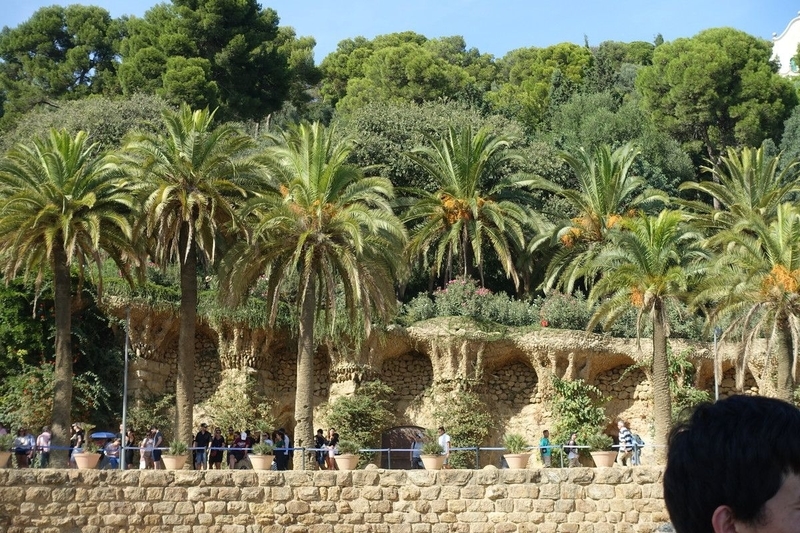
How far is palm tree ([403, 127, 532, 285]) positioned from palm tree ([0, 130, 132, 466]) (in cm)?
1045

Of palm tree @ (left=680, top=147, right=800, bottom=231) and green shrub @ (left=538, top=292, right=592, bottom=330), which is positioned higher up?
palm tree @ (left=680, top=147, right=800, bottom=231)

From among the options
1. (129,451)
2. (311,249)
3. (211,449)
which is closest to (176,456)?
(211,449)

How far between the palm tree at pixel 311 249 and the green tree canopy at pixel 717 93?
913 inches

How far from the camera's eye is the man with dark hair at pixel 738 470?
8.71 ft

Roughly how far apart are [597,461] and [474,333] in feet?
31.0

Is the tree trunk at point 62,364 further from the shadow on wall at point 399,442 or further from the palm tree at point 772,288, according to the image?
the palm tree at point 772,288

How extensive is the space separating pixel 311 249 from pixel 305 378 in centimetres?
271

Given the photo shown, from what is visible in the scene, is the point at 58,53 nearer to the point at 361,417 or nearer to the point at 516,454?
the point at 361,417

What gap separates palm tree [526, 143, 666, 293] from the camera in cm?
3272

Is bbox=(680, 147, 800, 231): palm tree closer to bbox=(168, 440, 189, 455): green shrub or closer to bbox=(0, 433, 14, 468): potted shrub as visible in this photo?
bbox=(168, 440, 189, 455): green shrub

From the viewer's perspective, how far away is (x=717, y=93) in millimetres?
44469

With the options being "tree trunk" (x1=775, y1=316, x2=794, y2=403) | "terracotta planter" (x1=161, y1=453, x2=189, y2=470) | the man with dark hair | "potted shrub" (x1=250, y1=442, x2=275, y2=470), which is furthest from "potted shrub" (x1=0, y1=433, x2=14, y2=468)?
the man with dark hair

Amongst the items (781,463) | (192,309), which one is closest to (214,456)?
(192,309)

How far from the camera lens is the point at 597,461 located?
68.8ft
